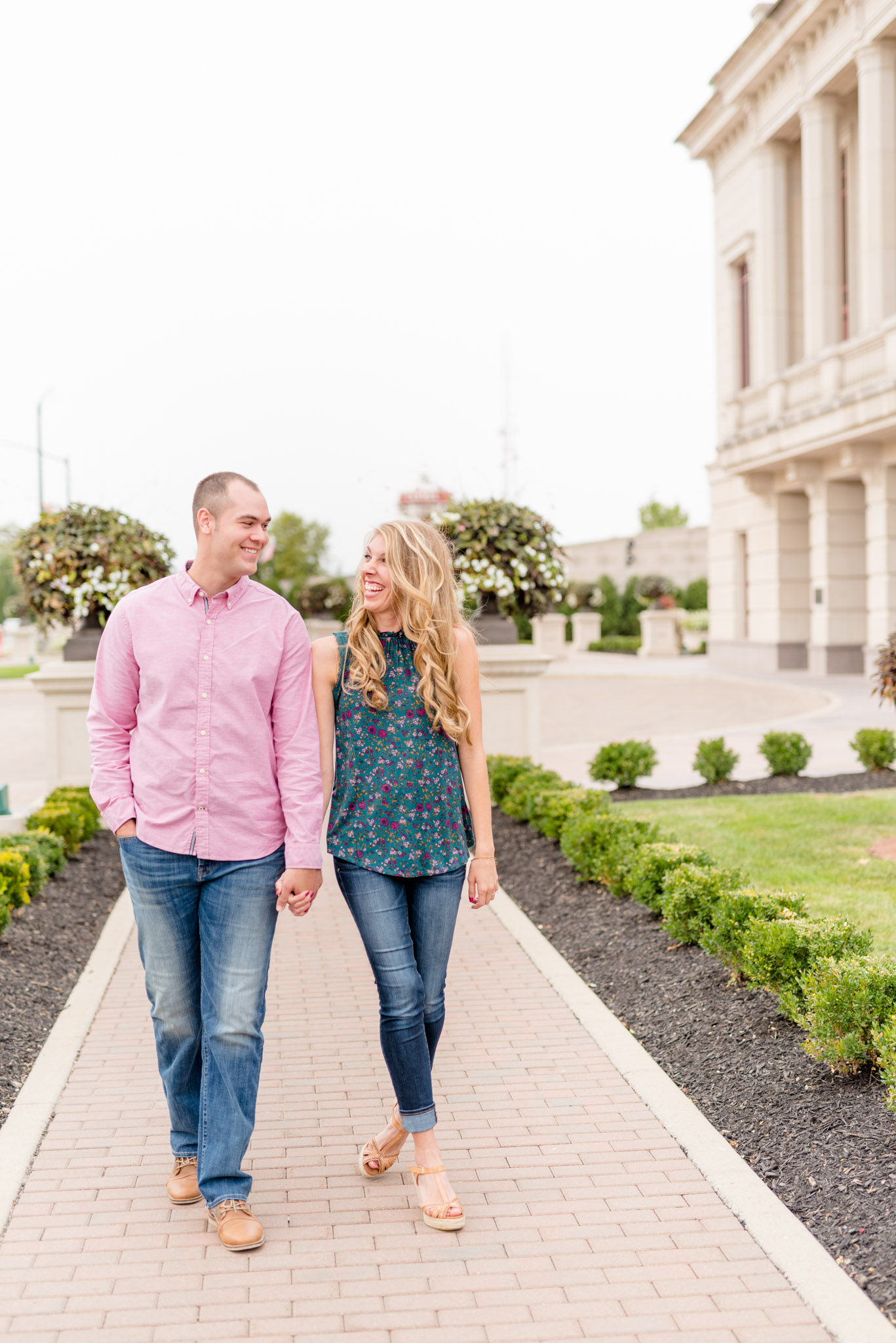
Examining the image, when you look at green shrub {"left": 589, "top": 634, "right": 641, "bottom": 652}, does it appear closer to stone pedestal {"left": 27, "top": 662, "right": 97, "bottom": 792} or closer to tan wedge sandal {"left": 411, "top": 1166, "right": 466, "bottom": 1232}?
stone pedestal {"left": 27, "top": 662, "right": 97, "bottom": 792}

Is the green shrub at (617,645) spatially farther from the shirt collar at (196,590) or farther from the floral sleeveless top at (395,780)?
the shirt collar at (196,590)

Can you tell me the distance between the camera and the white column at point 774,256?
1182 inches

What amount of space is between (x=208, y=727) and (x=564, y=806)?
213 inches

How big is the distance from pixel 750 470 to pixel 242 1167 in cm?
2830

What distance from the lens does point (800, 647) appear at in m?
30.3

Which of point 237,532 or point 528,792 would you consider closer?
point 237,532

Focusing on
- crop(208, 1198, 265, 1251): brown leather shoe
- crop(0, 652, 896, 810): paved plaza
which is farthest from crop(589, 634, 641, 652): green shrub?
crop(208, 1198, 265, 1251): brown leather shoe

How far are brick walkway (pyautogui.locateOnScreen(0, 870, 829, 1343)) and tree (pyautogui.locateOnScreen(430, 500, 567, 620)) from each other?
692cm

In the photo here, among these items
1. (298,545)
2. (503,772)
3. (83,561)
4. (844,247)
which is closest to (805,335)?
(844,247)

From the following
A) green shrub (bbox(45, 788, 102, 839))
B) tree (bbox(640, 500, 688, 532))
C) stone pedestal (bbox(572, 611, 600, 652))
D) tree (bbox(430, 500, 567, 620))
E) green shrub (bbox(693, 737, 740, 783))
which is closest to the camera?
green shrub (bbox(45, 788, 102, 839))

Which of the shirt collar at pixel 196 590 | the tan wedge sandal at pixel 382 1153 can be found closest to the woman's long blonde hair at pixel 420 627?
the shirt collar at pixel 196 590

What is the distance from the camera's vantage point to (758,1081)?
449 cm

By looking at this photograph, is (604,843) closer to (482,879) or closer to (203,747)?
(482,879)

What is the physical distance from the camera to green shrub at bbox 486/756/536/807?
34.0ft
